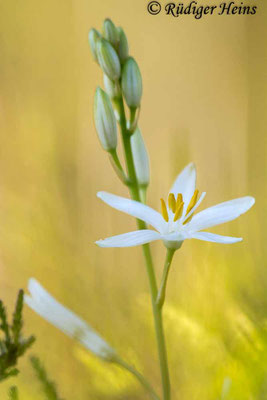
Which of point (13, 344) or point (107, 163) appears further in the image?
point (107, 163)

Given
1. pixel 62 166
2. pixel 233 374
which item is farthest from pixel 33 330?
pixel 233 374

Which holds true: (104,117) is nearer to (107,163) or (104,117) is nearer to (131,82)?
(131,82)

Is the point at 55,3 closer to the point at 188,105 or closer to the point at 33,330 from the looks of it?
the point at 188,105

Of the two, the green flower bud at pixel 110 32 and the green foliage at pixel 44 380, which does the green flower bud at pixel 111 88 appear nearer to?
the green flower bud at pixel 110 32

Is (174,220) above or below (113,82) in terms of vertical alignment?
below

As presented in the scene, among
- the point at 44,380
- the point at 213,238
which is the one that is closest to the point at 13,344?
the point at 44,380

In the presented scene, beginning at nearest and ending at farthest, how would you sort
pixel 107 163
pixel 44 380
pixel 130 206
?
pixel 44 380
pixel 130 206
pixel 107 163
